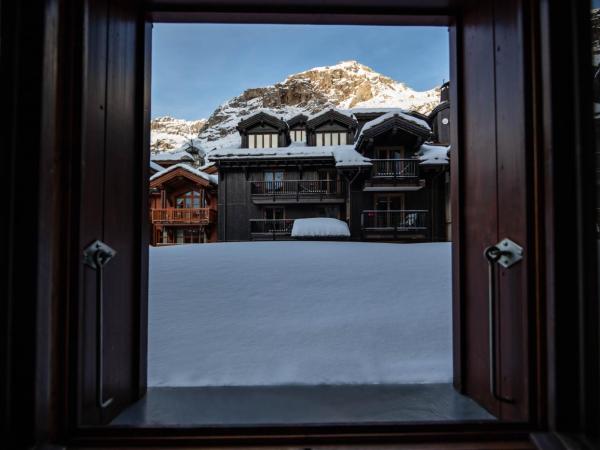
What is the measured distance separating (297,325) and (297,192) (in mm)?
10527

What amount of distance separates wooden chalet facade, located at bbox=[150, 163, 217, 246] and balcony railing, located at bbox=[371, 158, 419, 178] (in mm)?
6961

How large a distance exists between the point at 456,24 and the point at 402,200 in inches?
441

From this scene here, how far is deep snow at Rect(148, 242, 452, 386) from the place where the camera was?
176 centimetres

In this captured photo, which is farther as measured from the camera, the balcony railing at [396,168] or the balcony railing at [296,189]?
the balcony railing at [296,189]

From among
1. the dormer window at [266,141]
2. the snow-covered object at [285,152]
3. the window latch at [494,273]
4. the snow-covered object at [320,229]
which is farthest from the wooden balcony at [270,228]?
the window latch at [494,273]

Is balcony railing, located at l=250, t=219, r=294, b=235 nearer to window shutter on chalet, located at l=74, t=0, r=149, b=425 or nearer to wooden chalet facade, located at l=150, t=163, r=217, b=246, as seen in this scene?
wooden chalet facade, located at l=150, t=163, r=217, b=246

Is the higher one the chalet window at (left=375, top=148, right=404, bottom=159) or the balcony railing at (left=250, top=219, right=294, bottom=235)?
the chalet window at (left=375, top=148, right=404, bottom=159)

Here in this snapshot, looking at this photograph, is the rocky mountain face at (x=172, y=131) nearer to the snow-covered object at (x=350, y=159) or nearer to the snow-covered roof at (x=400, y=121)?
the snow-covered object at (x=350, y=159)

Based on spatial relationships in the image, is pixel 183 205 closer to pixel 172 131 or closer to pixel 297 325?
pixel 297 325

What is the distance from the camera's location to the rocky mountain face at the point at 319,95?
6334 centimetres

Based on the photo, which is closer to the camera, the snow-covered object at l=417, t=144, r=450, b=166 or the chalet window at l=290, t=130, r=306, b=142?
the snow-covered object at l=417, t=144, r=450, b=166

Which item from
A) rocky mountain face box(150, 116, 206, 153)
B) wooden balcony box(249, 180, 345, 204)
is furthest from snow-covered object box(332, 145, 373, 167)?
rocky mountain face box(150, 116, 206, 153)

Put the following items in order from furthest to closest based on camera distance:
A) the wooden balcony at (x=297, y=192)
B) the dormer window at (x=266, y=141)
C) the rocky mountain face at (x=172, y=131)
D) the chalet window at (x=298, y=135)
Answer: the rocky mountain face at (x=172, y=131) < the chalet window at (x=298, y=135) < the dormer window at (x=266, y=141) < the wooden balcony at (x=297, y=192)

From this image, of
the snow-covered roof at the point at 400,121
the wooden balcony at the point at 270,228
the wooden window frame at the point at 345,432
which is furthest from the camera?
the wooden balcony at the point at 270,228
